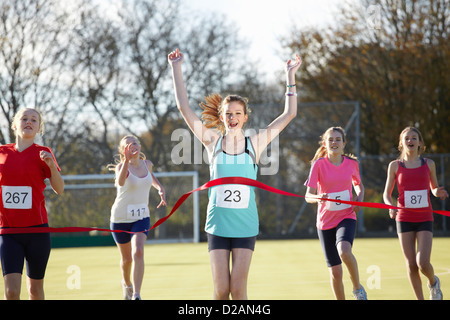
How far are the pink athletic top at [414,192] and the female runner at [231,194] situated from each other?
89.8 inches

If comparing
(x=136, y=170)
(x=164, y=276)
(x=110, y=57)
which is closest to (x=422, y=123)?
(x=110, y=57)

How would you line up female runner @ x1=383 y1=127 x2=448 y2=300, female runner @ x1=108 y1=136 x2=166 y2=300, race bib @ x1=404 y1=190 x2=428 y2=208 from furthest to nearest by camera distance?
female runner @ x1=108 y1=136 x2=166 y2=300 → race bib @ x1=404 y1=190 x2=428 y2=208 → female runner @ x1=383 y1=127 x2=448 y2=300

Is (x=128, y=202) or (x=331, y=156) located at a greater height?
(x=331, y=156)

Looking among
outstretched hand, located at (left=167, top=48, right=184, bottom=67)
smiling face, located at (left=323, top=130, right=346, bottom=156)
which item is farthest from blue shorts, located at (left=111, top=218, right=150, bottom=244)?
outstretched hand, located at (left=167, top=48, right=184, bottom=67)

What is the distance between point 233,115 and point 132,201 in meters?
3.11

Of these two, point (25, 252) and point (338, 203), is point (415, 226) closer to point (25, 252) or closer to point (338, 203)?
point (338, 203)

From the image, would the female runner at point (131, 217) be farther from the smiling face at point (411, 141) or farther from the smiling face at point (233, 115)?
the smiling face at point (411, 141)

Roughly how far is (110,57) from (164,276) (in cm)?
1653

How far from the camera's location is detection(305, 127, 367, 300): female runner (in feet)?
21.5

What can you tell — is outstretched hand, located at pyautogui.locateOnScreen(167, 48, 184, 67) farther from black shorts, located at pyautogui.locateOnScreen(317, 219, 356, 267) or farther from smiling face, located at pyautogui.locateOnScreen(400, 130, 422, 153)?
smiling face, located at pyautogui.locateOnScreen(400, 130, 422, 153)

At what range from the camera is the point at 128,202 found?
7984 mm

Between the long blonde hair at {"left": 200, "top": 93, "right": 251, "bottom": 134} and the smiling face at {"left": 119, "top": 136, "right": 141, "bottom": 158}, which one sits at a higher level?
the long blonde hair at {"left": 200, "top": 93, "right": 251, "bottom": 134}

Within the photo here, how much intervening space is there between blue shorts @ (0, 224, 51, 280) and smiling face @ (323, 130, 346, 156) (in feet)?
10.0
